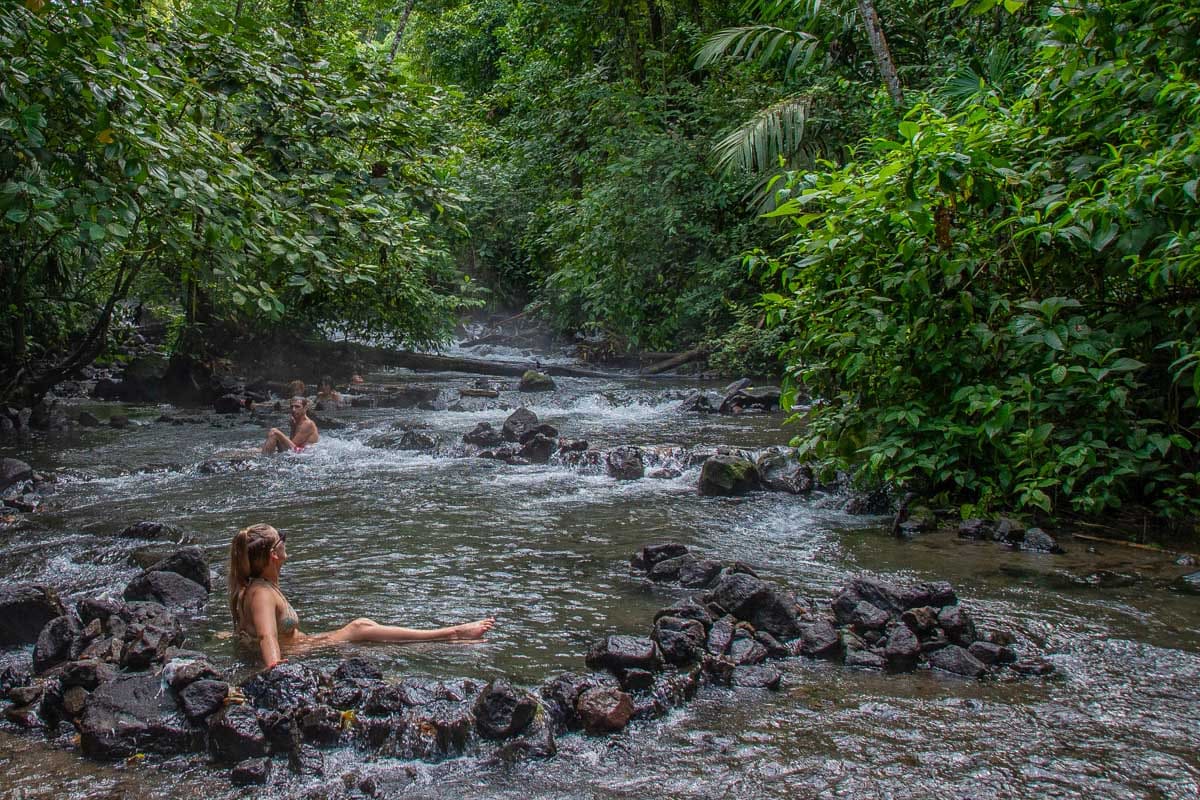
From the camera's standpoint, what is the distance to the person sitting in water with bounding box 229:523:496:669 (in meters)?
4.98

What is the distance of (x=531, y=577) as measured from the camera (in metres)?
Result: 6.45

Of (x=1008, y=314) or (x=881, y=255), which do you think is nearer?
(x=1008, y=314)

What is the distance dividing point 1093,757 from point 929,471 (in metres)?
3.90

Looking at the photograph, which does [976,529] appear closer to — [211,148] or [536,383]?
[211,148]

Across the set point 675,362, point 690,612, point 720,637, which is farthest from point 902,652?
point 675,362

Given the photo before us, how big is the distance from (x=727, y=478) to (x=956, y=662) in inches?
182

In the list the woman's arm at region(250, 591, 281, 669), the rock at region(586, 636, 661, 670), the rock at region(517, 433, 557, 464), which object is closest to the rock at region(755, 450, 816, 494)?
the rock at region(517, 433, 557, 464)

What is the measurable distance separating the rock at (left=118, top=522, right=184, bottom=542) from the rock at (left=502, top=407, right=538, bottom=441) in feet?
17.2

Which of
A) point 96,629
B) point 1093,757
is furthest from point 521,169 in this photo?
point 1093,757

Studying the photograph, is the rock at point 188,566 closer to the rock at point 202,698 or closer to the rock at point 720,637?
the rock at point 202,698

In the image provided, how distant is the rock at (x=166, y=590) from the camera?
5.76m

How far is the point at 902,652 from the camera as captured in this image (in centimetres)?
466

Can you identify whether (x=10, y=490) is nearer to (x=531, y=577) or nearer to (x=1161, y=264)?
(x=531, y=577)

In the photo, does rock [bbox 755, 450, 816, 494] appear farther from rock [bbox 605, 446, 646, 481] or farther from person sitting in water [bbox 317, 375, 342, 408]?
person sitting in water [bbox 317, 375, 342, 408]
